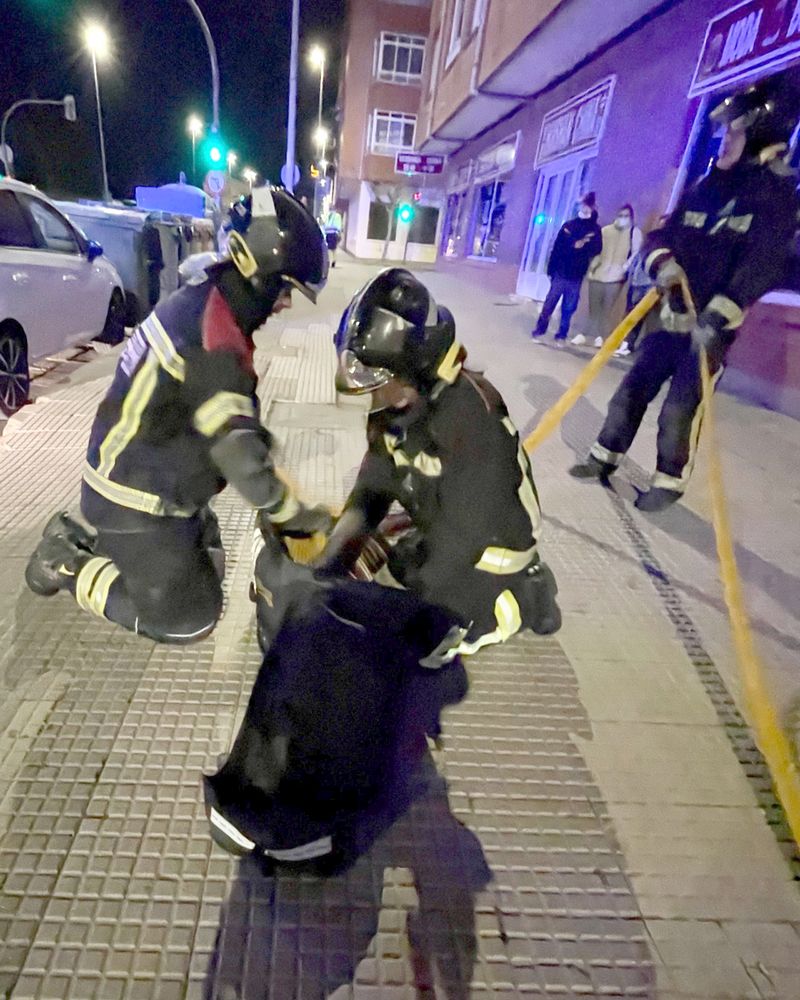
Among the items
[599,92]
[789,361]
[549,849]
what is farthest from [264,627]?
[599,92]

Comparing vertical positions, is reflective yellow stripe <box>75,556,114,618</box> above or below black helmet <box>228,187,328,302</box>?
below

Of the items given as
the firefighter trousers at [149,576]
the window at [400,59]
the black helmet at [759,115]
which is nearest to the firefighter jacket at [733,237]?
the black helmet at [759,115]

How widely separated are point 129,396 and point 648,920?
228cm

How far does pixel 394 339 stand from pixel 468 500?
54 cm

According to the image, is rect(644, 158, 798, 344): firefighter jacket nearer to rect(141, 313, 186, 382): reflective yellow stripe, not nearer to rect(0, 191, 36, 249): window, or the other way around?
rect(141, 313, 186, 382): reflective yellow stripe

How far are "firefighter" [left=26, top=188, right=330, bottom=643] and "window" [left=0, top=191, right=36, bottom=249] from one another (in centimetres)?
418

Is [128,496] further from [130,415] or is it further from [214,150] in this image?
[214,150]

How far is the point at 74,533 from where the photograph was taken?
2559 mm

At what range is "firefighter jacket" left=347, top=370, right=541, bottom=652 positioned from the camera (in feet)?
6.15

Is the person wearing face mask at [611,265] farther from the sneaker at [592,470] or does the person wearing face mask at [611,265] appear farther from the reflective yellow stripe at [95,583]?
the reflective yellow stripe at [95,583]

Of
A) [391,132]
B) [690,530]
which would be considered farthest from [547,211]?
A: [391,132]

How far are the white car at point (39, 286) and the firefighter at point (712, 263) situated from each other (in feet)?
15.8

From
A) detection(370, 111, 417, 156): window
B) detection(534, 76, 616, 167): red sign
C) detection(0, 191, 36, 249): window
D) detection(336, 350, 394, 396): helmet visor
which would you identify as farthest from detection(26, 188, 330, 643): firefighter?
detection(370, 111, 417, 156): window

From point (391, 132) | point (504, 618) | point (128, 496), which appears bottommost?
point (504, 618)
